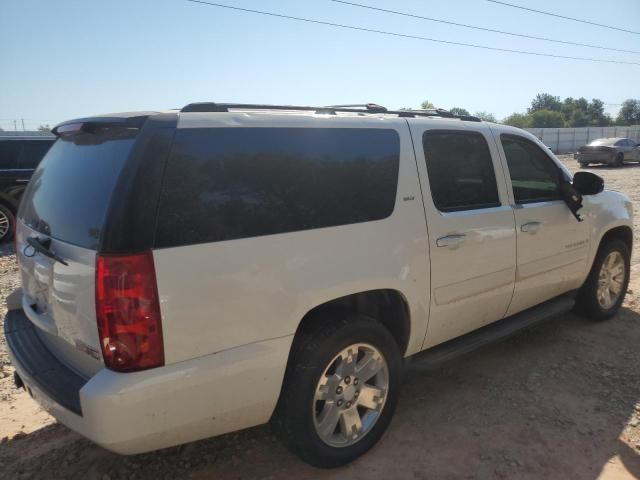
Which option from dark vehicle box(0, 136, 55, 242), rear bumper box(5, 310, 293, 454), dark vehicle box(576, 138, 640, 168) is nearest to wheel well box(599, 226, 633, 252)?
rear bumper box(5, 310, 293, 454)

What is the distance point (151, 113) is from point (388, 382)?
1934 mm

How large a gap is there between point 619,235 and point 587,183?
3.62ft

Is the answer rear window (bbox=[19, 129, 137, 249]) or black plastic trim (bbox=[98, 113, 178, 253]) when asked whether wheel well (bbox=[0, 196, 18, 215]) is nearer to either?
rear window (bbox=[19, 129, 137, 249])

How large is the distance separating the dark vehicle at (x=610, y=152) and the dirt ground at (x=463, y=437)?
24092mm

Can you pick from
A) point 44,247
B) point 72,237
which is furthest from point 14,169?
point 72,237

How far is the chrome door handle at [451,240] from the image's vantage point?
3075 mm

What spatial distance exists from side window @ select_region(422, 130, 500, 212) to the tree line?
85.0 meters

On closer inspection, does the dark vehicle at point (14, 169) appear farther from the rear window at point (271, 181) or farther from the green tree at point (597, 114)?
the green tree at point (597, 114)

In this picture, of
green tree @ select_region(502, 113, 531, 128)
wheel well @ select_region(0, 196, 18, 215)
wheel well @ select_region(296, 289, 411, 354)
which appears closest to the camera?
wheel well @ select_region(296, 289, 411, 354)

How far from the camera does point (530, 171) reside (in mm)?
3965

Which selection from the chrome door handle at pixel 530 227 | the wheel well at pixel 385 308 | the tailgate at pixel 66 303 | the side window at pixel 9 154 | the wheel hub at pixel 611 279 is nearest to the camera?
the tailgate at pixel 66 303

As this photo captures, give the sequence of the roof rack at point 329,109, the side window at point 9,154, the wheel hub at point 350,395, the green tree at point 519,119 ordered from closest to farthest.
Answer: the roof rack at point 329,109 → the wheel hub at point 350,395 → the side window at point 9,154 → the green tree at point 519,119

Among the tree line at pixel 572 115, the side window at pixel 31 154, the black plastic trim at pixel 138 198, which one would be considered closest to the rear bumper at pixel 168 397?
the black plastic trim at pixel 138 198

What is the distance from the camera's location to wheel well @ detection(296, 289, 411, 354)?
9.45 feet
